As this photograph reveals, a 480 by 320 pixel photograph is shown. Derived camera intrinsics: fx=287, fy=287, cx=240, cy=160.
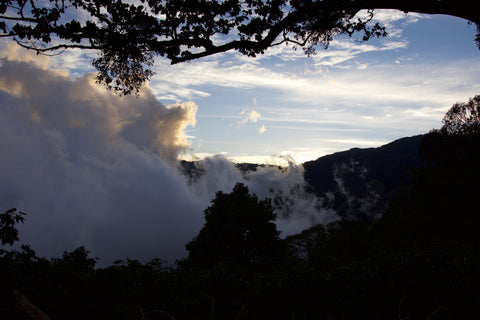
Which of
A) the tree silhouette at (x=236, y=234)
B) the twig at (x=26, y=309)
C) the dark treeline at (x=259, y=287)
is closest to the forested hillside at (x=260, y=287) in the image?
the dark treeline at (x=259, y=287)

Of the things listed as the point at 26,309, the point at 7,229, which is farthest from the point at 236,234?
the point at 26,309

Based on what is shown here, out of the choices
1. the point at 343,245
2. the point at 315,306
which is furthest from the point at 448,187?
the point at 315,306

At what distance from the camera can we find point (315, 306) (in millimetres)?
3578

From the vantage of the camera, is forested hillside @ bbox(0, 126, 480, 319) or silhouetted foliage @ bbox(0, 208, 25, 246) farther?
silhouetted foliage @ bbox(0, 208, 25, 246)

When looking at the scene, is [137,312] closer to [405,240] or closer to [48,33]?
[48,33]

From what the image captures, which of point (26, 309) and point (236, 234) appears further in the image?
point (236, 234)

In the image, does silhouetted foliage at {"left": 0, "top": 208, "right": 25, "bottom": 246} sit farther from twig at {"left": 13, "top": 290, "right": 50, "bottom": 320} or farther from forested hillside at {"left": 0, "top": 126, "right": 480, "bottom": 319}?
twig at {"left": 13, "top": 290, "right": 50, "bottom": 320}

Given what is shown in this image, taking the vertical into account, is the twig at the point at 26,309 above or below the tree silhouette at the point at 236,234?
above

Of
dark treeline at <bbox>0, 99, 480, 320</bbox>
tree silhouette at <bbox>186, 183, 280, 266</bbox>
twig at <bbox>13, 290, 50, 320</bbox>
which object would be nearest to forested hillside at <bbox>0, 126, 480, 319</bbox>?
dark treeline at <bbox>0, 99, 480, 320</bbox>

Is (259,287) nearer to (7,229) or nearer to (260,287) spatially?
(260,287)

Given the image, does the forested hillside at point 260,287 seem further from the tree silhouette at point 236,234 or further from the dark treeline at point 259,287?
the tree silhouette at point 236,234

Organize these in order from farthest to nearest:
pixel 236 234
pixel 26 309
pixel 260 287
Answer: pixel 236 234, pixel 260 287, pixel 26 309

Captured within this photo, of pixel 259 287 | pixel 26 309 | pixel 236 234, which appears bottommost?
pixel 236 234

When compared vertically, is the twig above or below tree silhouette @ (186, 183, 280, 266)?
above
